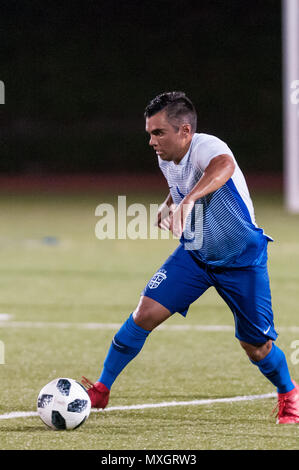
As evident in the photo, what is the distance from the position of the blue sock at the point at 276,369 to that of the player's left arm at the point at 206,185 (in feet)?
3.72

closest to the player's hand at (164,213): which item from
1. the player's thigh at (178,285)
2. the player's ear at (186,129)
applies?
the player's thigh at (178,285)

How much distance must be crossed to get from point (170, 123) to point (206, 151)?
0.30 m

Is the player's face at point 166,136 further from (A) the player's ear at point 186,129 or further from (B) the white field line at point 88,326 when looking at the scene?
(B) the white field line at point 88,326

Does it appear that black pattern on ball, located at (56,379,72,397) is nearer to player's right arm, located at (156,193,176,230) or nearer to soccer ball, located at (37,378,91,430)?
soccer ball, located at (37,378,91,430)

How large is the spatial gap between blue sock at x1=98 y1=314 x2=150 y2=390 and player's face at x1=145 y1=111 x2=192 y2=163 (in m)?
1.15

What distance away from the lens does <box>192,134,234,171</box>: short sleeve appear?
576 cm

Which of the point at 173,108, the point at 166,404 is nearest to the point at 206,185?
the point at 173,108

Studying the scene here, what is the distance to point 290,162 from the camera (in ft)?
33.6

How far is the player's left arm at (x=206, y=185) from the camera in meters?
5.39

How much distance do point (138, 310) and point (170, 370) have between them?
2048mm
